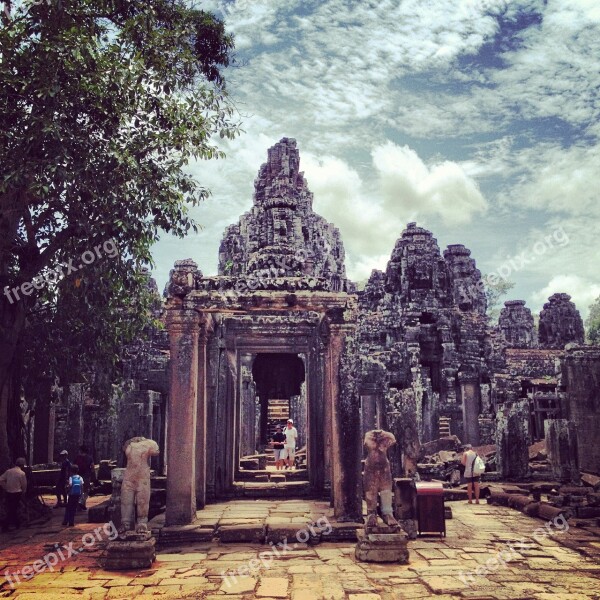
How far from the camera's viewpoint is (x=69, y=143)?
368 inches

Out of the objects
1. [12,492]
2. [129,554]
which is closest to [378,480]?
[129,554]

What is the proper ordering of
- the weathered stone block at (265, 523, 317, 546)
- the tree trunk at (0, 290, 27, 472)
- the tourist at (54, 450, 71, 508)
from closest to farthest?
the weathered stone block at (265, 523, 317, 546), the tree trunk at (0, 290, 27, 472), the tourist at (54, 450, 71, 508)

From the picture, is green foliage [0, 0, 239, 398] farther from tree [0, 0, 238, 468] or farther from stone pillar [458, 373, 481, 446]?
stone pillar [458, 373, 481, 446]

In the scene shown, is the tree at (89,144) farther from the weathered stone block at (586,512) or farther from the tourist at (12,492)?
the weathered stone block at (586,512)

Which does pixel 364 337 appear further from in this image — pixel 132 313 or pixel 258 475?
pixel 132 313

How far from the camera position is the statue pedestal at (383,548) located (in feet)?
23.5

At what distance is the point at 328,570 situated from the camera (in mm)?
6824

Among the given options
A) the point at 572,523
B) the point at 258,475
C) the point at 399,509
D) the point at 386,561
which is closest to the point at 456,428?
the point at 258,475

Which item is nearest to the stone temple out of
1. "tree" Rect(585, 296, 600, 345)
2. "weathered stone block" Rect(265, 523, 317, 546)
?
"weathered stone block" Rect(265, 523, 317, 546)

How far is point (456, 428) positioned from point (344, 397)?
13629 millimetres

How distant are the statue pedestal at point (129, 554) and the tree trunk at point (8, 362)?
186 inches

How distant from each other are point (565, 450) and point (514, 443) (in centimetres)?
141

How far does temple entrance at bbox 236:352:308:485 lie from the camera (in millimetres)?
15295

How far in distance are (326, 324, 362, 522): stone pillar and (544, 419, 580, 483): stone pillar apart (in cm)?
779
